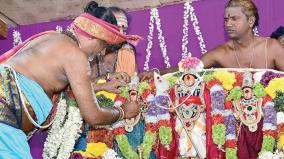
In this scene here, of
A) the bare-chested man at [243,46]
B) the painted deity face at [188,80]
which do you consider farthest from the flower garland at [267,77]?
the bare-chested man at [243,46]

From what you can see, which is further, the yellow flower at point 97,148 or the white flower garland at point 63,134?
the yellow flower at point 97,148

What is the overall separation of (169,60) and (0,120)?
3.61 meters

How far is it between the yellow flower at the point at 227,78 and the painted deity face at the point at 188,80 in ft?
0.58

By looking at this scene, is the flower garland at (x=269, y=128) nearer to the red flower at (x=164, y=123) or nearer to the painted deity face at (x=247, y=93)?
the painted deity face at (x=247, y=93)

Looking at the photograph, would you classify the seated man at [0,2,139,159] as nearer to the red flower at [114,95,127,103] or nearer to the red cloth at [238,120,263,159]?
the red flower at [114,95,127,103]

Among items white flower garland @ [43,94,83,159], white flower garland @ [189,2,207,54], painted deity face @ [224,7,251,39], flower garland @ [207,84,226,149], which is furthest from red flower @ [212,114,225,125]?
white flower garland @ [189,2,207,54]

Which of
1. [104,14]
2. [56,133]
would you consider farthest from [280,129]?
[56,133]

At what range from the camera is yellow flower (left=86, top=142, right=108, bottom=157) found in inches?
147

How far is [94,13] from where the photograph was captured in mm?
3268

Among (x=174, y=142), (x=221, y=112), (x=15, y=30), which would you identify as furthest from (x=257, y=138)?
(x=15, y=30)

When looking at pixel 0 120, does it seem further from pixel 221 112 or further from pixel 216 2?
pixel 216 2

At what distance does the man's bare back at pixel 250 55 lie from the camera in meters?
4.61

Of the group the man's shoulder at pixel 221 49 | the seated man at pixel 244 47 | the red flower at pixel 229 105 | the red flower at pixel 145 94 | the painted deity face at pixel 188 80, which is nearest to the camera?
the red flower at pixel 229 105

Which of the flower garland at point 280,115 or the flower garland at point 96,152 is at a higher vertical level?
the flower garland at point 280,115
